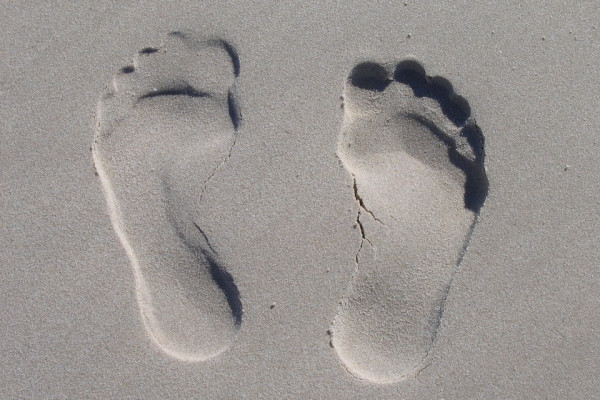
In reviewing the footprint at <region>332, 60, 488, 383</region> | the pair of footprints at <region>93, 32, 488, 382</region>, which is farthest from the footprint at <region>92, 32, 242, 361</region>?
the footprint at <region>332, 60, 488, 383</region>

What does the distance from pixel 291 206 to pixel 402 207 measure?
1.84ft

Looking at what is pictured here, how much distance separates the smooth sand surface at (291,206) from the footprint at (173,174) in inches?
0.4

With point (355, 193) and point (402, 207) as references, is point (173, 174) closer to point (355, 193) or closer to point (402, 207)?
point (355, 193)

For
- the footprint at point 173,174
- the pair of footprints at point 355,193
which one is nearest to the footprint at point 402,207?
the pair of footprints at point 355,193

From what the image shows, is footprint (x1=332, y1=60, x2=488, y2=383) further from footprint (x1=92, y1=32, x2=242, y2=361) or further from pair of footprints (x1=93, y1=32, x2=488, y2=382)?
footprint (x1=92, y1=32, x2=242, y2=361)

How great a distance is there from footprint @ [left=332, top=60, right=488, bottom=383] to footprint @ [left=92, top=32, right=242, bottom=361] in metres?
0.63

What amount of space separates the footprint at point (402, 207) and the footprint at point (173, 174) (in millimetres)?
627

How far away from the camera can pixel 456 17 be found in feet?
7.41

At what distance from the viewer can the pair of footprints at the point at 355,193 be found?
7.06ft

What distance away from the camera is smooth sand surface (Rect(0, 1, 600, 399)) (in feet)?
7.14

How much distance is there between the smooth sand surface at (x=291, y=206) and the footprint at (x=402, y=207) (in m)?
0.01

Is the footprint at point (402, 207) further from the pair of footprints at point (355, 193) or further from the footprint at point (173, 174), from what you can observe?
the footprint at point (173, 174)

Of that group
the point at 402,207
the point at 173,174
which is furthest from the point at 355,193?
the point at 173,174

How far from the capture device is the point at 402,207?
7.11ft
